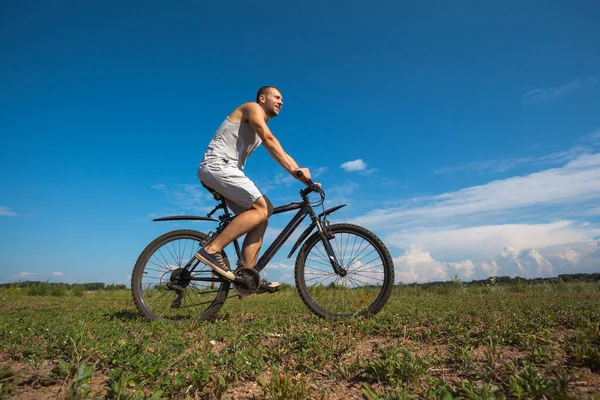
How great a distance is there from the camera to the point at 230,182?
461cm

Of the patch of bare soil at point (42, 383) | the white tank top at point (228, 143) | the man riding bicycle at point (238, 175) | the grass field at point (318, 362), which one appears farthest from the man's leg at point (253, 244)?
the patch of bare soil at point (42, 383)

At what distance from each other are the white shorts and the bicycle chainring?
2.73ft

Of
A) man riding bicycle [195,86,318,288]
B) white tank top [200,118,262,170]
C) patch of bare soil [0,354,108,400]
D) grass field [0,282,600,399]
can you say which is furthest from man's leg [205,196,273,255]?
patch of bare soil [0,354,108,400]

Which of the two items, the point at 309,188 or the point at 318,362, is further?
the point at 309,188

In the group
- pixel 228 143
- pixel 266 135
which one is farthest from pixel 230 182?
pixel 266 135

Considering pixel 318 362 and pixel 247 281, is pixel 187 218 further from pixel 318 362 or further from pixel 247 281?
pixel 318 362

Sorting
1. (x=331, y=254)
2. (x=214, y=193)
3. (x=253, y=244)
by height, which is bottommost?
(x=331, y=254)

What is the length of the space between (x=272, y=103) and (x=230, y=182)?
128 centimetres

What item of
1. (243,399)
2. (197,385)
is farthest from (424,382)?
(197,385)

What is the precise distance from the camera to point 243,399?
2.27 metres

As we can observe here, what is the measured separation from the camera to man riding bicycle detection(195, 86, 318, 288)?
4625mm

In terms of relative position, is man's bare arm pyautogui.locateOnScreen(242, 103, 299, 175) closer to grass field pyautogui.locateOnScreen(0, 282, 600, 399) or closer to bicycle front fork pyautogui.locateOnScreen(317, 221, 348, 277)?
bicycle front fork pyautogui.locateOnScreen(317, 221, 348, 277)

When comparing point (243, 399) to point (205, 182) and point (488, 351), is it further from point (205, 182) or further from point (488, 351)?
point (205, 182)

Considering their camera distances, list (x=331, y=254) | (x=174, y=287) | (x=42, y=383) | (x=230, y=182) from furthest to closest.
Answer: (x=174, y=287) → (x=331, y=254) → (x=230, y=182) → (x=42, y=383)
